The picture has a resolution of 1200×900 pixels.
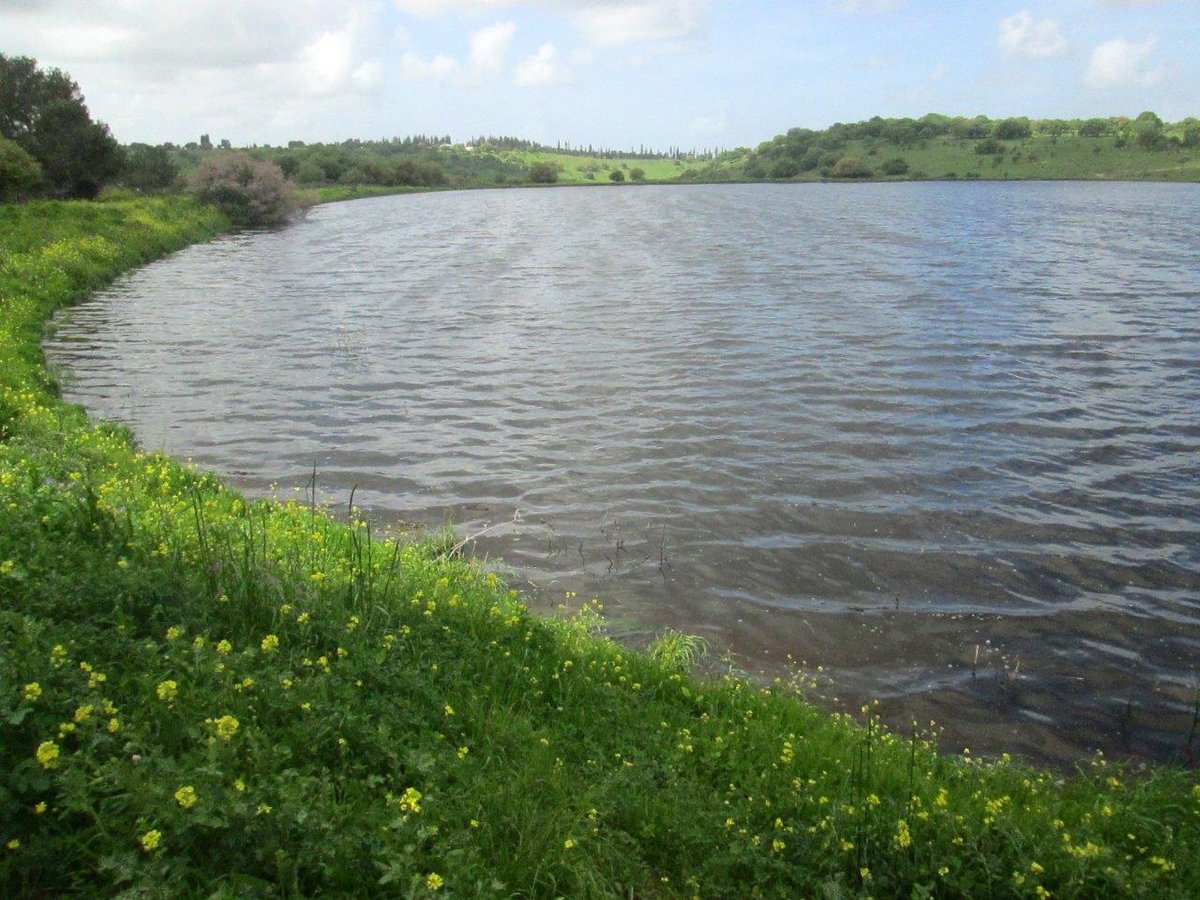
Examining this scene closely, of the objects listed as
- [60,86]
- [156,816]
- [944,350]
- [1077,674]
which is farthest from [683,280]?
[60,86]

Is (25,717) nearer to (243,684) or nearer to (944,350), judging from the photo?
(243,684)

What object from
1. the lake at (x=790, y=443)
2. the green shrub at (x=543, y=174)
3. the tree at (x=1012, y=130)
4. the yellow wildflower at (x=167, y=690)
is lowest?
the lake at (x=790, y=443)

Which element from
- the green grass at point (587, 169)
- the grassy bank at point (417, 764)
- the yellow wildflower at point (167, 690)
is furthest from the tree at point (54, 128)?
the green grass at point (587, 169)

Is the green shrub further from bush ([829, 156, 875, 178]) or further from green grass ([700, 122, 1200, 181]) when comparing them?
bush ([829, 156, 875, 178])

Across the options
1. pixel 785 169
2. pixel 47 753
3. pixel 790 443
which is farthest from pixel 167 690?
pixel 785 169

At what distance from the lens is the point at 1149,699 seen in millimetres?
7395

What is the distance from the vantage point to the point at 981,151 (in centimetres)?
12600

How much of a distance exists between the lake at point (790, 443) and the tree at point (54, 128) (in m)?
21.1

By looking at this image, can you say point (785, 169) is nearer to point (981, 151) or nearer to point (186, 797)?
point (981, 151)

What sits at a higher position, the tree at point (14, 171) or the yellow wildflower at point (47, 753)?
the tree at point (14, 171)

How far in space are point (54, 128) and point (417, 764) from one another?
54.6 metres

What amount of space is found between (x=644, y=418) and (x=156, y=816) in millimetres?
11958

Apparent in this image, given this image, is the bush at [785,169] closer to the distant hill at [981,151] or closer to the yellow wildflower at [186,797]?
the distant hill at [981,151]

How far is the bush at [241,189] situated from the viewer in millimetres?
55812
